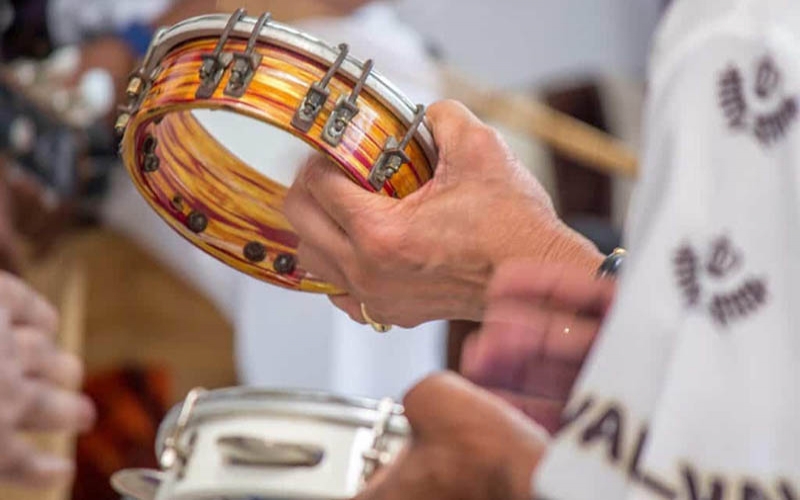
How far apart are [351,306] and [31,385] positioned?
0.58m

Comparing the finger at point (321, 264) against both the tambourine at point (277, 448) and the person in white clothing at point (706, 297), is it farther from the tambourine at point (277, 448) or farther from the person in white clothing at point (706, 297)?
the person in white clothing at point (706, 297)

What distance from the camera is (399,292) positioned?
0.86 metres

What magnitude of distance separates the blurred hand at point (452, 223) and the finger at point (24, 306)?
54 centimetres

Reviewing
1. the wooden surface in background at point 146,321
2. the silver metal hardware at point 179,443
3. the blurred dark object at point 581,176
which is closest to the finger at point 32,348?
the silver metal hardware at point 179,443

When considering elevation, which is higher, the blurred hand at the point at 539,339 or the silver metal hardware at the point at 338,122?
the silver metal hardware at the point at 338,122

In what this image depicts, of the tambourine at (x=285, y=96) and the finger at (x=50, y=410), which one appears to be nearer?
the tambourine at (x=285, y=96)

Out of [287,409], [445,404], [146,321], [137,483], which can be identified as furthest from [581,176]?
[445,404]

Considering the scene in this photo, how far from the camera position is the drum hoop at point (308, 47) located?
0.82 meters

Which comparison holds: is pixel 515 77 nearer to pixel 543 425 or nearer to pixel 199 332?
pixel 199 332

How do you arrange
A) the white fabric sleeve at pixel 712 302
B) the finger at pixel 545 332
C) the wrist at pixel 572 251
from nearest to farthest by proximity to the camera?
1. the white fabric sleeve at pixel 712 302
2. the finger at pixel 545 332
3. the wrist at pixel 572 251

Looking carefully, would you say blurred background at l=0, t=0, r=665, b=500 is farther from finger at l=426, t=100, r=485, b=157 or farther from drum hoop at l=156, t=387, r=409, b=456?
finger at l=426, t=100, r=485, b=157

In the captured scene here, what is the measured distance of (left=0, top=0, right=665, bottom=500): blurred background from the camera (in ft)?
6.72

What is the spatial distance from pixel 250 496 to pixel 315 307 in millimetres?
1060

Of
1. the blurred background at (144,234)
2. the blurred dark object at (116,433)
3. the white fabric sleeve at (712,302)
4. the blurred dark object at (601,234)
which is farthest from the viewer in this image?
the blurred dark object at (116,433)
